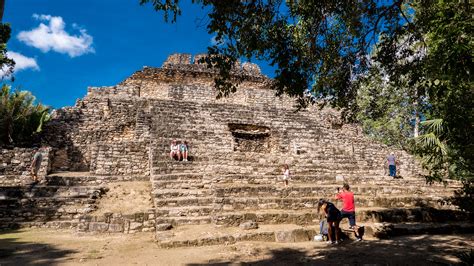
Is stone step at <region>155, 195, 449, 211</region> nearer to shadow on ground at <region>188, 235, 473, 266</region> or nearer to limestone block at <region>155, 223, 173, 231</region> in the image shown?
limestone block at <region>155, 223, 173, 231</region>

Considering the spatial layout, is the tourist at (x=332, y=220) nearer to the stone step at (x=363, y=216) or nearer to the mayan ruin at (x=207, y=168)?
the mayan ruin at (x=207, y=168)

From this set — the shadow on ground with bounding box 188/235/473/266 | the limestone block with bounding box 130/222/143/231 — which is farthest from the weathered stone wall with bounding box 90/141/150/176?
the shadow on ground with bounding box 188/235/473/266

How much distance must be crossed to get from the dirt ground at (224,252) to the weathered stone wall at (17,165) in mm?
3576

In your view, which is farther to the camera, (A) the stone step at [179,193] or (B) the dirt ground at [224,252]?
(A) the stone step at [179,193]

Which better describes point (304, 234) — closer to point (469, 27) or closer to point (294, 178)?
point (294, 178)

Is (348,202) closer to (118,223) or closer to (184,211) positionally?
(184,211)

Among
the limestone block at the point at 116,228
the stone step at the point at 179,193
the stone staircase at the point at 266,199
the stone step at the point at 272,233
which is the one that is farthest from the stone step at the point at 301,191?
the limestone block at the point at 116,228

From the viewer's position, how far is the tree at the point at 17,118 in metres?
12.7

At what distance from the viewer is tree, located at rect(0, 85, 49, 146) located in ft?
41.5

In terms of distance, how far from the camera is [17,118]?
12750 mm

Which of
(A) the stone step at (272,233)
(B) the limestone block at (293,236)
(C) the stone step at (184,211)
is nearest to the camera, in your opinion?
(A) the stone step at (272,233)

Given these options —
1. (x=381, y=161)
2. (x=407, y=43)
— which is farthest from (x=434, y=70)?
(x=381, y=161)

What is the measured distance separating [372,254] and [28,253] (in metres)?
6.31

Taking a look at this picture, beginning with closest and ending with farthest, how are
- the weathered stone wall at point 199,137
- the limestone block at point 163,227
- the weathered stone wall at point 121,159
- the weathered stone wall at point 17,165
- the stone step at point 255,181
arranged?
the limestone block at point 163,227 < the stone step at point 255,181 < the weathered stone wall at point 17,165 < the weathered stone wall at point 121,159 < the weathered stone wall at point 199,137
